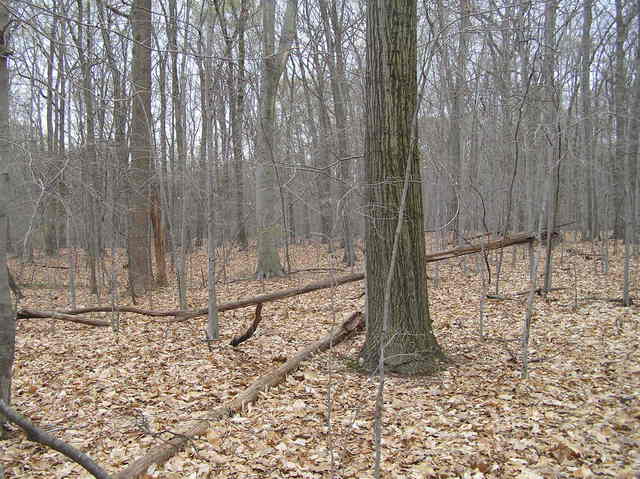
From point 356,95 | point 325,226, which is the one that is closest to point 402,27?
point 356,95

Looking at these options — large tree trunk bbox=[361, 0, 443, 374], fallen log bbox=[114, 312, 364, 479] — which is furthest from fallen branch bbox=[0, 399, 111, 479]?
large tree trunk bbox=[361, 0, 443, 374]

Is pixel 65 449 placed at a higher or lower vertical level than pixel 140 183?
lower

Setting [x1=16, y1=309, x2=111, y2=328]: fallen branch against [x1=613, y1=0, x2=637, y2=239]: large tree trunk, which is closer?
[x1=16, y1=309, x2=111, y2=328]: fallen branch

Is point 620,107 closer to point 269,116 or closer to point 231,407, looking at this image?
point 269,116

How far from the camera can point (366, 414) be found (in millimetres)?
3701

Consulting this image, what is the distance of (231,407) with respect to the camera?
369cm

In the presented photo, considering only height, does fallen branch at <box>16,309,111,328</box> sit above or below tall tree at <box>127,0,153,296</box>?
below

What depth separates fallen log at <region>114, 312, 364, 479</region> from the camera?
2.86 m

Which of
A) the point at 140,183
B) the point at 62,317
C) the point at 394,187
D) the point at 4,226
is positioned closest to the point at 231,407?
the point at 4,226

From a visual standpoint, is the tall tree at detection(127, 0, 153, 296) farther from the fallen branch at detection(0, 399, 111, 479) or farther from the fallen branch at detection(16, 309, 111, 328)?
the fallen branch at detection(0, 399, 111, 479)

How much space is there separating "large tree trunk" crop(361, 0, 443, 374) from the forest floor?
0.38m

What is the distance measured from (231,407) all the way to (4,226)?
2152 mm

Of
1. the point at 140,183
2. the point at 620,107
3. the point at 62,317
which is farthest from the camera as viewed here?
the point at 140,183

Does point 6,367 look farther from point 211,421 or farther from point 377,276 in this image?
point 377,276
